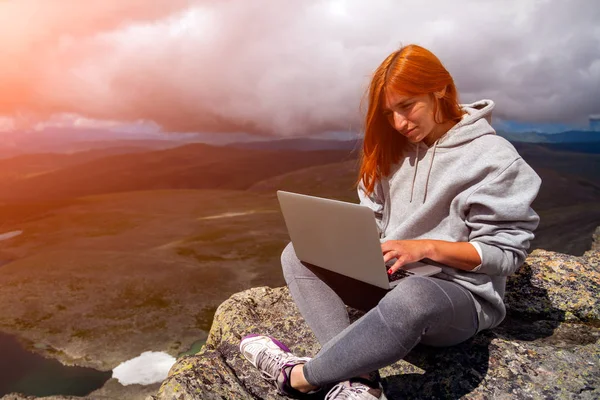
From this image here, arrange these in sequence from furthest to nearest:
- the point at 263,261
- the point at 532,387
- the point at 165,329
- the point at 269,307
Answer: the point at 263,261
the point at 165,329
the point at 269,307
the point at 532,387

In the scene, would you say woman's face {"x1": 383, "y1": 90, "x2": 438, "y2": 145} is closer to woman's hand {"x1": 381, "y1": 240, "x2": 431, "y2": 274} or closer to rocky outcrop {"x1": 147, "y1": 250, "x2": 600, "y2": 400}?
woman's hand {"x1": 381, "y1": 240, "x2": 431, "y2": 274}

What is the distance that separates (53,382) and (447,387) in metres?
24.8

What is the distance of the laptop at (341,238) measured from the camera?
73.0 inches

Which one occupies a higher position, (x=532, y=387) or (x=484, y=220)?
(x=484, y=220)

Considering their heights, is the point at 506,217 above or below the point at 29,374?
above

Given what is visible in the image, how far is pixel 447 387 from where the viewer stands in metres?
2.18

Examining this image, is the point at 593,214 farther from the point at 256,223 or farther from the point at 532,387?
the point at 532,387

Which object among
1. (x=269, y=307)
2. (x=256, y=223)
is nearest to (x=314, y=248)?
(x=269, y=307)

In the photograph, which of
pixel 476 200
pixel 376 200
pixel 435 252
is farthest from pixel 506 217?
pixel 376 200

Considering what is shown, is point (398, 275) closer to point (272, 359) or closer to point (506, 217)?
point (506, 217)

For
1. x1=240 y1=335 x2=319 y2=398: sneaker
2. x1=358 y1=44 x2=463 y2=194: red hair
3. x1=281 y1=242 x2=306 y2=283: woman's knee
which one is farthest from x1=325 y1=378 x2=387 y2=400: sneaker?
x1=358 y1=44 x2=463 y2=194: red hair

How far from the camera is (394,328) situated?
183cm

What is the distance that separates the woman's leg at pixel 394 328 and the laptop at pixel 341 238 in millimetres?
122

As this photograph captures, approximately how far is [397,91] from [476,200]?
0.66 metres
